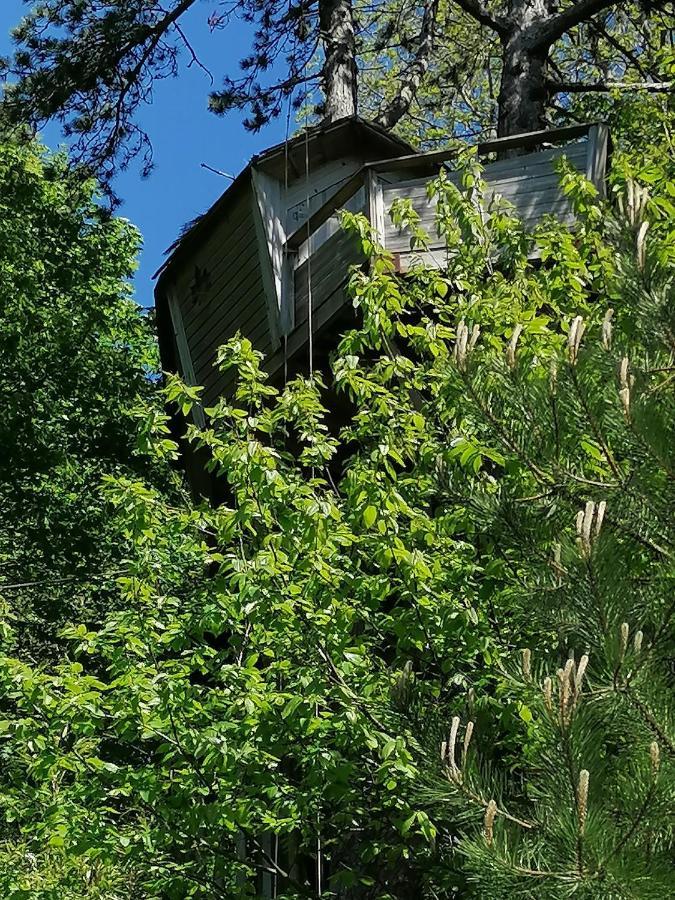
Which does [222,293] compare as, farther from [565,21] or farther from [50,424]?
[50,424]

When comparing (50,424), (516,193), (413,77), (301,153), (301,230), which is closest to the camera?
(516,193)

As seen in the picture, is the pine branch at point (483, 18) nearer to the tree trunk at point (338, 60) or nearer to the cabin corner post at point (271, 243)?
the tree trunk at point (338, 60)

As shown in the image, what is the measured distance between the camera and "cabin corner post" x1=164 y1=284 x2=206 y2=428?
39.6ft

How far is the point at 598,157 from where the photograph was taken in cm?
905

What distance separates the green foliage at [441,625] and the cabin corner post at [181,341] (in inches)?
160

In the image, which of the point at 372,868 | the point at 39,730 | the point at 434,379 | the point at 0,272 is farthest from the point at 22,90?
the point at 372,868

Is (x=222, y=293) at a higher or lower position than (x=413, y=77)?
lower

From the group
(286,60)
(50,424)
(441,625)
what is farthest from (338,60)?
(441,625)

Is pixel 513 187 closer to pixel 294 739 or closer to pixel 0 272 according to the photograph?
pixel 294 739

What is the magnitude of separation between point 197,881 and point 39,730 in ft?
4.27

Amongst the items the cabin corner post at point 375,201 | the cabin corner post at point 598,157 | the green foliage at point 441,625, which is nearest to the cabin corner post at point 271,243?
the cabin corner post at point 375,201

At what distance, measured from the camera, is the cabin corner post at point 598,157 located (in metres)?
9.03

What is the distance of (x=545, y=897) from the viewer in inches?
143

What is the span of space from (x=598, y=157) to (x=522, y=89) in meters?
4.14
